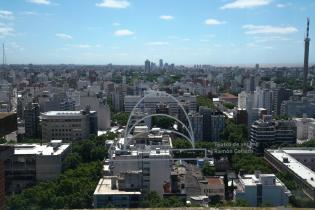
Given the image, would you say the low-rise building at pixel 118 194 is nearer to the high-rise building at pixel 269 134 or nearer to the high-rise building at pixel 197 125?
A: the high-rise building at pixel 269 134

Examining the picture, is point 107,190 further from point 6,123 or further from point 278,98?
point 278,98

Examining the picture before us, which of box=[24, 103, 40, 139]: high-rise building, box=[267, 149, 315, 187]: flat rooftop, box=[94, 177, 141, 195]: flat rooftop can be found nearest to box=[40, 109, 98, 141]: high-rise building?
box=[24, 103, 40, 139]: high-rise building

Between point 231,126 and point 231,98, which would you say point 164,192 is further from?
point 231,98

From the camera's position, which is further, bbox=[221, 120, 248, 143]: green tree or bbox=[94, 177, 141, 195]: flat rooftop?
bbox=[221, 120, 248, 143]: green tree

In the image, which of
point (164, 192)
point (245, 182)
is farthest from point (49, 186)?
point (245, 182)

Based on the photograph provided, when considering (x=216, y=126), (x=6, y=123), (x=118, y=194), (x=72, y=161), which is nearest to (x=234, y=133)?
(x=216, y=126)

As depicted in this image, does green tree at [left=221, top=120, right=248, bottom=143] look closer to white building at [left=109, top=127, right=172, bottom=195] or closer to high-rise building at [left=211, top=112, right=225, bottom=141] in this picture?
high-rise building at [left=211, top=112, right=225, bottom=141]

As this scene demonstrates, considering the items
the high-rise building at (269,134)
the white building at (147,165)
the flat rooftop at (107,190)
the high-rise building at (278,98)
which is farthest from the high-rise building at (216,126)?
the high-rise building at (278,98)
